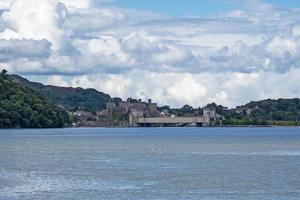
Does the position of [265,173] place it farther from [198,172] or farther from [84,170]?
[84,170]

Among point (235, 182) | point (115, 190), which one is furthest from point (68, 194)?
point (235, 182)

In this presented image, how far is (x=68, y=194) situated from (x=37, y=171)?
23.5m

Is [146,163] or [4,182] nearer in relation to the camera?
[4,182]

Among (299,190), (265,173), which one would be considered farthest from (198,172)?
(299,190)

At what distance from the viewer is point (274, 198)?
60.7 m

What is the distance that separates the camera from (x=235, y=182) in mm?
72500

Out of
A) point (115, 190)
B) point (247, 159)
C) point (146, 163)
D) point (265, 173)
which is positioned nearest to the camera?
point (115, 190)

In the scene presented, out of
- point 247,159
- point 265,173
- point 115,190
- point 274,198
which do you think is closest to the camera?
point 274,198

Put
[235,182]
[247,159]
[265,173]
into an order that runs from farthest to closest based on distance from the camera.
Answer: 1. [247,159]
2. [265,173]
3. [235,182]

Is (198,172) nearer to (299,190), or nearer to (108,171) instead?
(108,171)

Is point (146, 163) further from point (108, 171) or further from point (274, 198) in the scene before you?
point (274, 198)

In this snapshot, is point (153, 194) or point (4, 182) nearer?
point (153, 194)

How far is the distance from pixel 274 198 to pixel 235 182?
39.2 ft

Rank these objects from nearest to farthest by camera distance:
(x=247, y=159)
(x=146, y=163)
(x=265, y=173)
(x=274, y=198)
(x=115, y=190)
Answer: (x=274, y=198) < (x=115, y=190) < (x=265, y=173) < (x=146, y=163) < (x=247, y=159)
